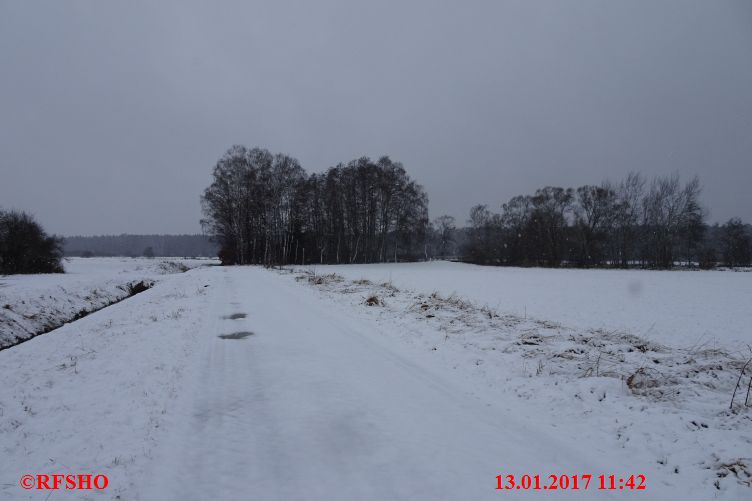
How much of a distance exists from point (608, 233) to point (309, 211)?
49.4 m

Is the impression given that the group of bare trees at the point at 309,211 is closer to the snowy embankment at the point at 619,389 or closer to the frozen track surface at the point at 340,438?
the snowy embankment at the point at 619,389

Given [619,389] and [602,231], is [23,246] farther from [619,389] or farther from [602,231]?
[602,231]

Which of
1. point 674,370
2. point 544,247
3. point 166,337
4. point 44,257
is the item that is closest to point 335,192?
point 44,257

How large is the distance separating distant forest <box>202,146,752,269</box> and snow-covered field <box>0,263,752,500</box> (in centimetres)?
4126

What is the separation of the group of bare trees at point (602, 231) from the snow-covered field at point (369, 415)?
5437 cm

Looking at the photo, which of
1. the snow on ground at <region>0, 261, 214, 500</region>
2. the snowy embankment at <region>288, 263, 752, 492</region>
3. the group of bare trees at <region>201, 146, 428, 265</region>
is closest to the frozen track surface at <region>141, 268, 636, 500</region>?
the snow on ground at <region>0, 261, 214, 500</region>

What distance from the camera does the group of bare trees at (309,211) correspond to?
46.8 m

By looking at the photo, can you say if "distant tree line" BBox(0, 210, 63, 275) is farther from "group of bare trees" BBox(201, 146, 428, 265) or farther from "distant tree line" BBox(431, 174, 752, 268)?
"distant tree line" BBox(431, 174, 752, 268)

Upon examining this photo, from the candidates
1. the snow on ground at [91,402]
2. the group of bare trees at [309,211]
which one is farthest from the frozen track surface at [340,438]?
the group of bare trees at [309,211]

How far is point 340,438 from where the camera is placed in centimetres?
389

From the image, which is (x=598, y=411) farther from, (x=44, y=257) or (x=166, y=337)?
(x=44, y=257)

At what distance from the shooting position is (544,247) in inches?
2549

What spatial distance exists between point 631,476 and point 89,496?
4.93 m
